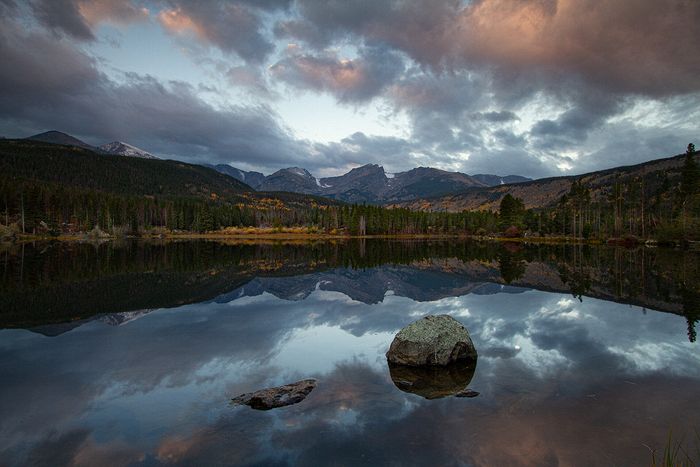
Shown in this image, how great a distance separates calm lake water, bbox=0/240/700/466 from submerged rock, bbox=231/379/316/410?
1.49ft

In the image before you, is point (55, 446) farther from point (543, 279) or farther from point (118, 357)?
point (543, 279)

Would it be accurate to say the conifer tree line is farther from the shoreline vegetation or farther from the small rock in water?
the small rock in water

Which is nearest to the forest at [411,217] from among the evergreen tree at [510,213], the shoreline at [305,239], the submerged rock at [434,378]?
the evergreen tree at [510,213]

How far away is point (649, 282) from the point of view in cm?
3656

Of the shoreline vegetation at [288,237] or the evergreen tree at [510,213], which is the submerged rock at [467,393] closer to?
the shoreline vegetation at [288,237]

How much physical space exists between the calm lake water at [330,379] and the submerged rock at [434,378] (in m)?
0.40

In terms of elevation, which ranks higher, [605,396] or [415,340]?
[415,340]

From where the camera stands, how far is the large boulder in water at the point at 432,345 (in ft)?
49.0

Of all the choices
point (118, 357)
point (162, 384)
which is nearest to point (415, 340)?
point (162, 384)

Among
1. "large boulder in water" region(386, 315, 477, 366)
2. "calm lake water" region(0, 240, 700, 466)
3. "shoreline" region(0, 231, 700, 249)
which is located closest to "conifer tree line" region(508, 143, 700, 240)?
"shoreline" region(0, 231, 700, 249)

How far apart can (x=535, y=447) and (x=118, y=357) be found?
16343 mm

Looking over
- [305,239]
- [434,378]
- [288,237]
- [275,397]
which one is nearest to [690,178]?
[305,239]

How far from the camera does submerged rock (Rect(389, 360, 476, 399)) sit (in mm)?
12664

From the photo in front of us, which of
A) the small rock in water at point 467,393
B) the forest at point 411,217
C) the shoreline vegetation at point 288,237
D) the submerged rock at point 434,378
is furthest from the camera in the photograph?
the forest at point 411,217
